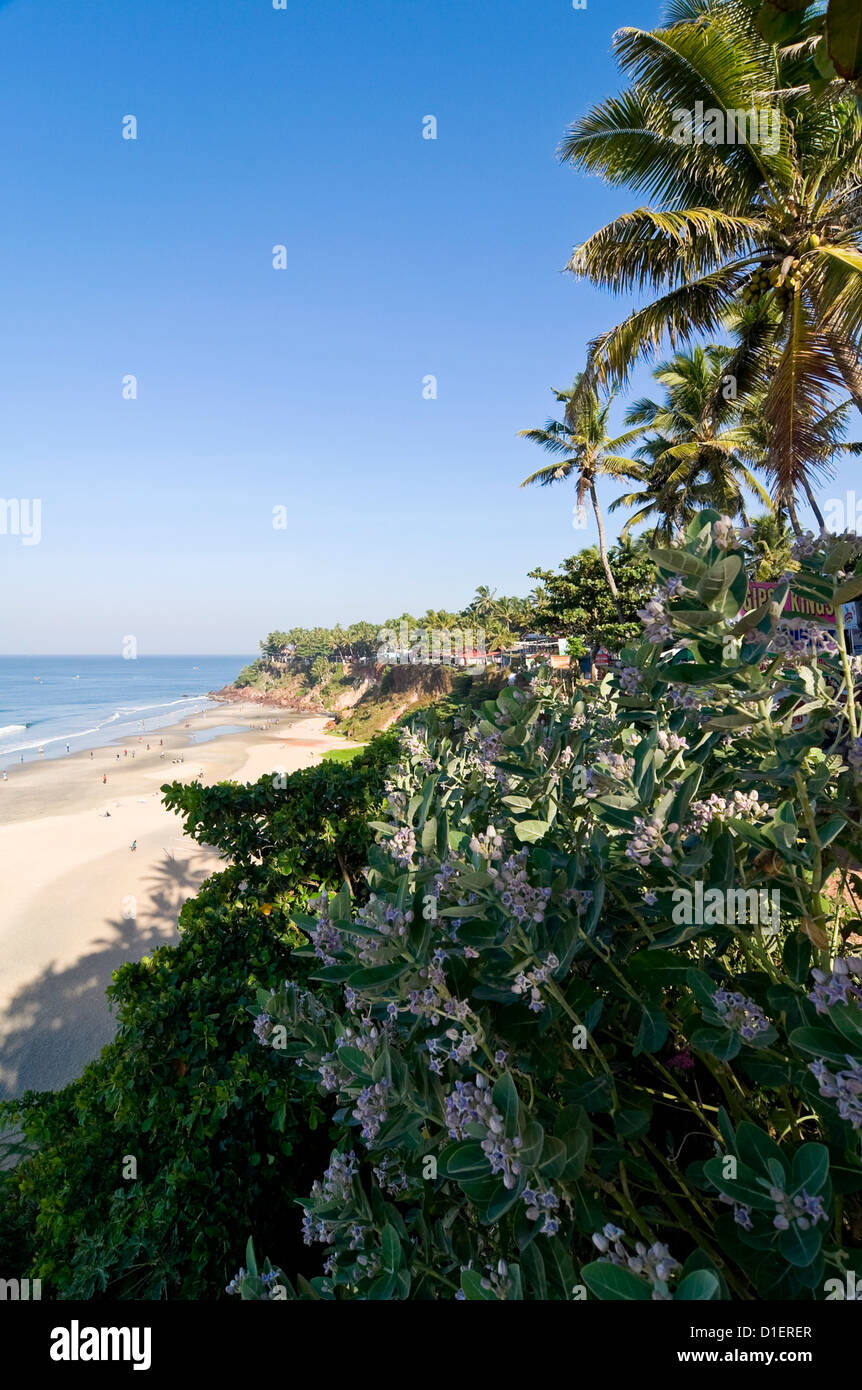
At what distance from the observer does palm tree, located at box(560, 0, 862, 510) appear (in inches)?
328

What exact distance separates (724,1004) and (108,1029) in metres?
9.47

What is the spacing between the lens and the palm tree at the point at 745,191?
27.3 ft

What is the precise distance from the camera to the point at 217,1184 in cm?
267

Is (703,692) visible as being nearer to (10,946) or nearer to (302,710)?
(10,946)

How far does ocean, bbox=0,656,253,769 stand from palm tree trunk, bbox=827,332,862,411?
41.2 m

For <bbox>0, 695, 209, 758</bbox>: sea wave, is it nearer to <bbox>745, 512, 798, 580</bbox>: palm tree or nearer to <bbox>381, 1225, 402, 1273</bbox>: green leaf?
<bbox>745, 512, 798, 580</bbox>: palm tree

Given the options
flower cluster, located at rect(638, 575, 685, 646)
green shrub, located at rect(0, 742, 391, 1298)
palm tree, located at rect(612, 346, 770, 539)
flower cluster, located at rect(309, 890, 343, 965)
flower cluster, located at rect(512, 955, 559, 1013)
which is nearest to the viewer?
flower cluster, located at rect(512, 955, 559, 1013)

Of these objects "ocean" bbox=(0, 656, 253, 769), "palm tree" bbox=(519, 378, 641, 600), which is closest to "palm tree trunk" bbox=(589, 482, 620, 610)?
"palm tree" bbox=(519, 378, 641, 600)

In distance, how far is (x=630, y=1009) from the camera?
4.39ft

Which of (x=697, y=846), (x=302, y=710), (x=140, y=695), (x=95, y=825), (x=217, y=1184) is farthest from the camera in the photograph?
(x=140, y=695)

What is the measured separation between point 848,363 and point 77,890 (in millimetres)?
17895

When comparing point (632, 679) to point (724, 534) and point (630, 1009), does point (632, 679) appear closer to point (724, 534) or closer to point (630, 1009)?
point (724, 534)
